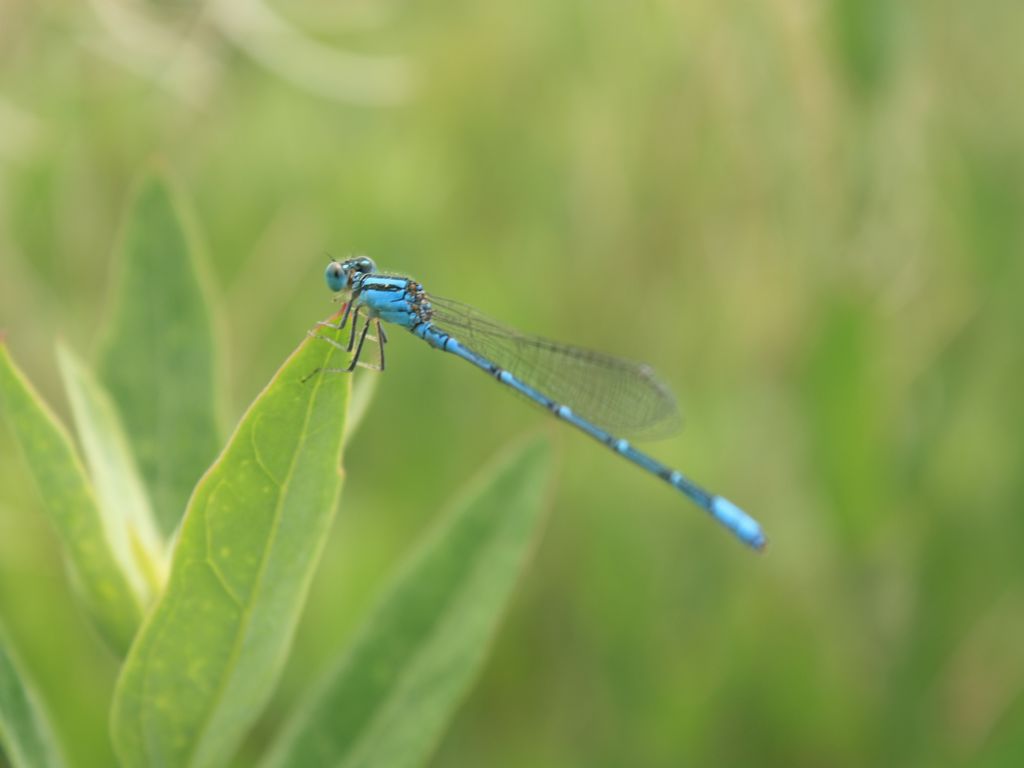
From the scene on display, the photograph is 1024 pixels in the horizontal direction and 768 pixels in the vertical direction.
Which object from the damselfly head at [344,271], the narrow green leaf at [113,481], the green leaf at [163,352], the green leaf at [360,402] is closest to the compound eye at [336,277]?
the damselfly head at [344,271]

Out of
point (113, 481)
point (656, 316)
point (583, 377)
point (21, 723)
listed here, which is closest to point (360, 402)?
point (113, 481)

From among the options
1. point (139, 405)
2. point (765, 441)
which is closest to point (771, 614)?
point (765, 441)

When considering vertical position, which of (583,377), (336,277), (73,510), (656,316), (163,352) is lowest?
(73,510)

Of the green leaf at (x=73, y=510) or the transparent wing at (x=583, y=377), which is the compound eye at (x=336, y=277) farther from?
the green leaf at (x=73, y=510)

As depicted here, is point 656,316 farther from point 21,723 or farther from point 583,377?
point 21,723

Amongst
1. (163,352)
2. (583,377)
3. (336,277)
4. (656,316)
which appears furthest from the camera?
(656,316)

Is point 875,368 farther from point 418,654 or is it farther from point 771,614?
point 418,654

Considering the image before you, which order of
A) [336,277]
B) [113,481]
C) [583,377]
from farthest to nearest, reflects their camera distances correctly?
[583,377] → [336,277] → [113,481]

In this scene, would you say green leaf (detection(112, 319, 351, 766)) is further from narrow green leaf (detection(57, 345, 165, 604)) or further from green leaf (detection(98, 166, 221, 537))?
green leaf (detection(98, 166, 221, 537))
